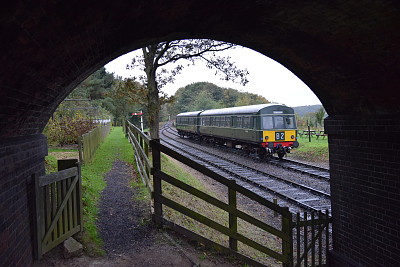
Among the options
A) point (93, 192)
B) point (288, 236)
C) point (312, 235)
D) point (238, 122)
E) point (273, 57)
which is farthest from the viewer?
point (238, 122)

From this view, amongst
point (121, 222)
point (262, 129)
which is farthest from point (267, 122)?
point (121, 222)

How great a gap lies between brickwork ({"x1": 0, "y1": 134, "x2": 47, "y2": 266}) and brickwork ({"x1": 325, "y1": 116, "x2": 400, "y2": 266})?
4671 mm

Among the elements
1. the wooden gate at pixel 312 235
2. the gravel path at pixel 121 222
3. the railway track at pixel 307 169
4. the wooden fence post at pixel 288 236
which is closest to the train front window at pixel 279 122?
the railway track at pixel 307 169

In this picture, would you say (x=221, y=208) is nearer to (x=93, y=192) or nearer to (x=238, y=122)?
(x=93, y=192)

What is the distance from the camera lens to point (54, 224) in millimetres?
4324

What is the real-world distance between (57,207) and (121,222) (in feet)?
4.62

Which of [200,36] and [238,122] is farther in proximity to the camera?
[238,122]

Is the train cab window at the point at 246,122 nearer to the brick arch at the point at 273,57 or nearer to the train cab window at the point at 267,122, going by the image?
the train cab window at the point at 267,122

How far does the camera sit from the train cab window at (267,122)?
17327mm

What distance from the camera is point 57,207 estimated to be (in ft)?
14.7

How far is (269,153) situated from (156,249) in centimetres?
1387

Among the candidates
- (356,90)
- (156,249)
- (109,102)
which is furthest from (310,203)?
(109,102)

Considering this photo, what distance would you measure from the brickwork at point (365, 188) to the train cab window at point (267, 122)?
1161 cm

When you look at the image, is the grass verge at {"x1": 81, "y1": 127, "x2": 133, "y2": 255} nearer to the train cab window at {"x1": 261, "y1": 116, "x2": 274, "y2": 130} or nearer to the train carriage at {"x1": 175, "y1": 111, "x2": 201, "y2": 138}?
the train cab window at {"x1": 261, "y1": 116, "x2": 274, "y2": 130}
